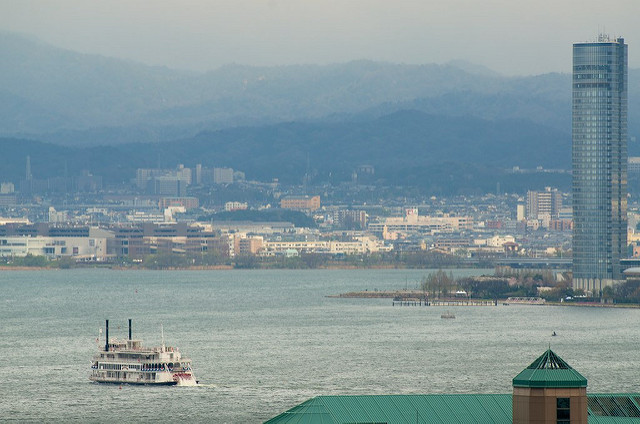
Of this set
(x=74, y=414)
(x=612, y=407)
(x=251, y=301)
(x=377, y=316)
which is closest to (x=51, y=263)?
(x=251, y=301)

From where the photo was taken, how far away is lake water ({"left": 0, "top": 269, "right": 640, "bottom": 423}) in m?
52.1

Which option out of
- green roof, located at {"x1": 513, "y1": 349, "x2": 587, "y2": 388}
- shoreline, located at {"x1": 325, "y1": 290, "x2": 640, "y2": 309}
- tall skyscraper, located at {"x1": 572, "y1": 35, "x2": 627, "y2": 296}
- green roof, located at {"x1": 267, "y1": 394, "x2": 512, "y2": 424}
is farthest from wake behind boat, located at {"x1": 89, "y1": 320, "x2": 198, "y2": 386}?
tall skyscraper, located at {"x1": 572, "y1": 35, "x2": 627, "y2": 296}

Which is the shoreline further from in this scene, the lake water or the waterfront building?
the waterfront building

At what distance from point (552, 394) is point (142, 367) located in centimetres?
3257

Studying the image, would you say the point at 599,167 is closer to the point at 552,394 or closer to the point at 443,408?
the point at 443,408

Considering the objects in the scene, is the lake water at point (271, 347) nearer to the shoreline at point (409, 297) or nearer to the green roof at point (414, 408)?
the shoreline at point (409, 297)

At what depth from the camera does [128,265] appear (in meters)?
186

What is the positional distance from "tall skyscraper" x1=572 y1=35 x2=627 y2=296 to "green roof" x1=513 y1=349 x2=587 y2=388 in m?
86.9

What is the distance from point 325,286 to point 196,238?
2647 inches

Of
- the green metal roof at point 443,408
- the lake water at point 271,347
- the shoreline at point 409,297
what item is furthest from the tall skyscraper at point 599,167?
the green metal roof at point 443,408

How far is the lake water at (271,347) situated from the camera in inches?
2052

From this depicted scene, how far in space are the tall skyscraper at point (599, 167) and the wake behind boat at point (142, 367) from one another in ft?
191

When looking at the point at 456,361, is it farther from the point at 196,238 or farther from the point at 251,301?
the point at 196,238

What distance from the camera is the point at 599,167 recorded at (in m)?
114
